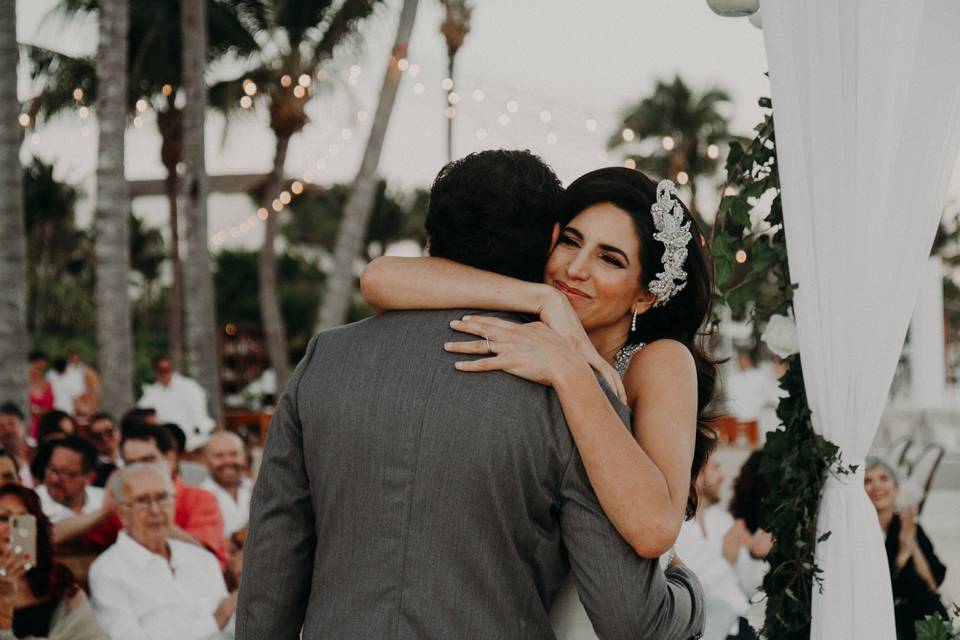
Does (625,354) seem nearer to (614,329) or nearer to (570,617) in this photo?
(614,329)

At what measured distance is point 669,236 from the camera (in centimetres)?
264

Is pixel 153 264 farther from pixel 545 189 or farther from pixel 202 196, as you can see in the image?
pixel 545 189

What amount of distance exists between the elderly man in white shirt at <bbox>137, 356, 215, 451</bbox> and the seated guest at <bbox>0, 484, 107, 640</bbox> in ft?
23.0

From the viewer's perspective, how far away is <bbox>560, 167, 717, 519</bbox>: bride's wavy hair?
8.59ft

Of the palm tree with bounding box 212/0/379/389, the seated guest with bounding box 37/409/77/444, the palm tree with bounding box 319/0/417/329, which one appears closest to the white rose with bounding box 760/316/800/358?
the seated guest with bounding box 37/409/77/444

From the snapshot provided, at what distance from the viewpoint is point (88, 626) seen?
4969 mm

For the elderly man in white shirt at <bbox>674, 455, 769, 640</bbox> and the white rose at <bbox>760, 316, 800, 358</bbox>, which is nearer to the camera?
the white rose at <bbox>760, 316, 800, 358</bbox>

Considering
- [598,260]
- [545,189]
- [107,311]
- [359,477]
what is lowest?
[107,311]

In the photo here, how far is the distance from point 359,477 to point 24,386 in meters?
7.72

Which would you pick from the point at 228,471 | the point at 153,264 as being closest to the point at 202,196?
the point at 228,471

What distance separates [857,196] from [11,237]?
7.57m

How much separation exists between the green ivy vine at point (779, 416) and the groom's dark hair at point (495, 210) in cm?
112

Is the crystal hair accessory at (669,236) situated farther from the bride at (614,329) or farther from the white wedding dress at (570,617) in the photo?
the white wedding dress at (570,617)

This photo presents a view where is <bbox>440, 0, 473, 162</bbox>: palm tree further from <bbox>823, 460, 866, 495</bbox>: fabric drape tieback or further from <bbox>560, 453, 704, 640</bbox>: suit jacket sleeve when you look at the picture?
<bbox>560, 453, 704, 640</bbox>: suit jacket sleeve
